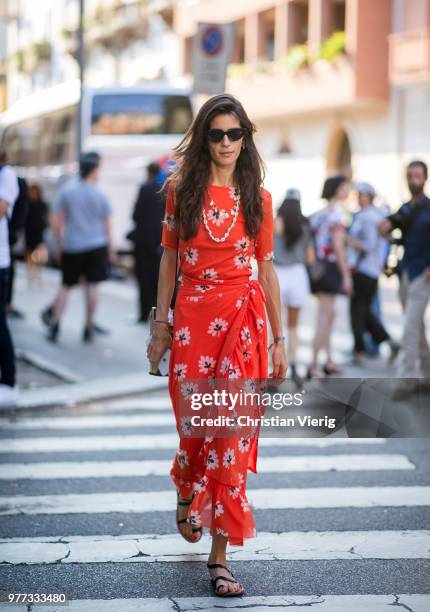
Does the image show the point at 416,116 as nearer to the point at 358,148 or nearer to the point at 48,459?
the point at 358,148

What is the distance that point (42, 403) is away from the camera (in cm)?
992

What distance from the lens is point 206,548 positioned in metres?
5.77

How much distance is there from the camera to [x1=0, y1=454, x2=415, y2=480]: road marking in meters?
7.43

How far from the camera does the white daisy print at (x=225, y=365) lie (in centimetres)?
510

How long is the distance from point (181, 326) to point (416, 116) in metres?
27.7

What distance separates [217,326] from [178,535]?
1.28 metres

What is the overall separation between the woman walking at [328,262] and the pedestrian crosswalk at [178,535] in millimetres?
3189

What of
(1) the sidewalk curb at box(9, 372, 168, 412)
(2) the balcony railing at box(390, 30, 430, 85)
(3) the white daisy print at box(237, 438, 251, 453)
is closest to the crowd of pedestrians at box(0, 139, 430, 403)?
(1) the sidewalk curb at box(9, 372, 168, 412)

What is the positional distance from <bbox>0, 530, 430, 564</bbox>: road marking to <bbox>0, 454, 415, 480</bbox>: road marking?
1.51 metres

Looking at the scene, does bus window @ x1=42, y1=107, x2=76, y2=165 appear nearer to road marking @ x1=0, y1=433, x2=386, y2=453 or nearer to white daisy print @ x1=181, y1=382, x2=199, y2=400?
→ road marking @ x1=0, y1=433, x2=386, y2=453

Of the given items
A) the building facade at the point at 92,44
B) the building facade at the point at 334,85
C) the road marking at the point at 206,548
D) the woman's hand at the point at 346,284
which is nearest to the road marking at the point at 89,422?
the woman's hand at the point at 346,284

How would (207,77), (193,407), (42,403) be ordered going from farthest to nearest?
(207,77)
(42,403)
(193,407)

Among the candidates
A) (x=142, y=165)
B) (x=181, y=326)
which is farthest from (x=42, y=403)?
(x=142, y=165)

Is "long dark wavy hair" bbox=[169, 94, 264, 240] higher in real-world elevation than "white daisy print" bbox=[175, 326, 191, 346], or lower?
higher
